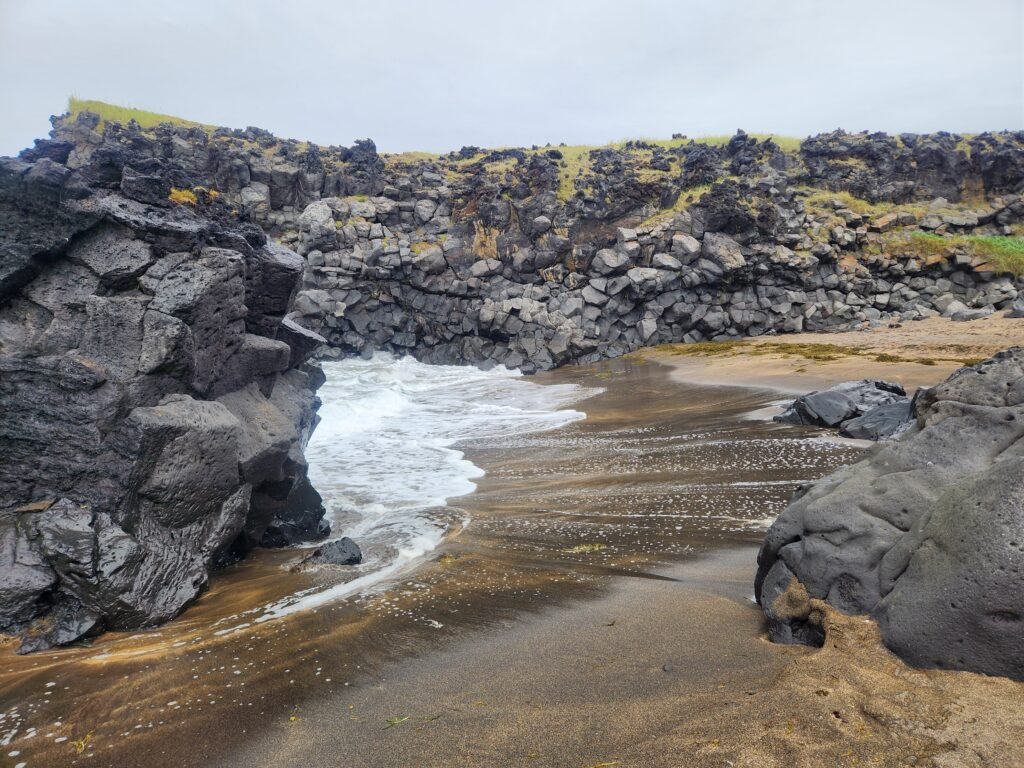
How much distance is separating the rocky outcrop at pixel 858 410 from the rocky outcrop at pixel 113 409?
7.69m

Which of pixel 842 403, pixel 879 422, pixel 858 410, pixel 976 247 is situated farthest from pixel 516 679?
pixel 976 247

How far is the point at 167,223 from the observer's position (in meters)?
5.48

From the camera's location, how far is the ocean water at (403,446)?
584 centimetres

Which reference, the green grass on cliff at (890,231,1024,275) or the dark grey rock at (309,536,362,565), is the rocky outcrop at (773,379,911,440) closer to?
the dark grey rock at (309,536,362,565)

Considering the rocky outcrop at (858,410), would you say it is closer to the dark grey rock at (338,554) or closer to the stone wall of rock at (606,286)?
the dark grey rock at (338,554)

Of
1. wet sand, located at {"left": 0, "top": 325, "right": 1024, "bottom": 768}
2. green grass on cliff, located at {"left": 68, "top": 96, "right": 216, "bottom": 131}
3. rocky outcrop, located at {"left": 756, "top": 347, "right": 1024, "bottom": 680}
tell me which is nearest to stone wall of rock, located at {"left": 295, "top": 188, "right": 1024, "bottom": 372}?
green grass on cliff, located at {"left": 68, "top": 96, "right": 216, "bottom": 131}

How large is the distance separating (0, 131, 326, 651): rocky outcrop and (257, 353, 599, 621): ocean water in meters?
1.15

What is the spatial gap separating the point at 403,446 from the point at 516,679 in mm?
9244

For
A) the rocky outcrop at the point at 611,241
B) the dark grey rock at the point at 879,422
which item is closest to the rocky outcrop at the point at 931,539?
the dark grey rock at the point at 879,422

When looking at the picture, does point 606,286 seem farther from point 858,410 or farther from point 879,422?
point 879,422

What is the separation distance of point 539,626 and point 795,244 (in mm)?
30162

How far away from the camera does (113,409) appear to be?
15.0 feet

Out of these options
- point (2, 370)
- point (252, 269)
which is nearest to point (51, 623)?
point (2, 370)

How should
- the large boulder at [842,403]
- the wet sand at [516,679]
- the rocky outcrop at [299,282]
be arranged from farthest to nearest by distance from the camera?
1. the large boulder at [842,403]
2. the rocky outcrop at [299,282]
3. the wet sand at [516,679]
